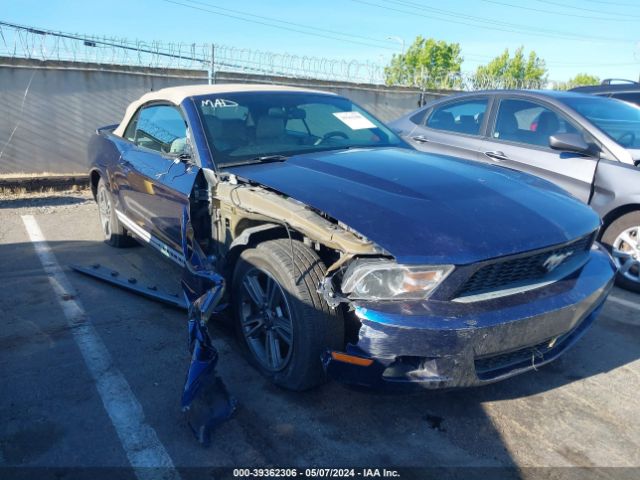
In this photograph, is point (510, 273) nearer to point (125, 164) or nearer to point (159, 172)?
point (159, 172)

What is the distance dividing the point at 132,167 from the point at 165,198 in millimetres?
828

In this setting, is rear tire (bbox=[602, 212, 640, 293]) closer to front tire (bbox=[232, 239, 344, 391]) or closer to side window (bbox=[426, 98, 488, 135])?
side window (bbox=[426, 98, 488, 135])

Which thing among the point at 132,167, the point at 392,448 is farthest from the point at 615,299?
the point at 132,167

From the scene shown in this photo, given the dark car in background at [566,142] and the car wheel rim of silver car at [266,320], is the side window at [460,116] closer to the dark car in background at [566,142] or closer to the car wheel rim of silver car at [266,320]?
the dark car in background at [566,142]

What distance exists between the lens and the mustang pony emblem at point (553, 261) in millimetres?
2607

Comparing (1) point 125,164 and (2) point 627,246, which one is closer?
(2) point 627,246

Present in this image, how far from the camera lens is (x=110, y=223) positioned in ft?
17.9

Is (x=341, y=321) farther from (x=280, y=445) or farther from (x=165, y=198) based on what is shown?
(x=165, y=198)

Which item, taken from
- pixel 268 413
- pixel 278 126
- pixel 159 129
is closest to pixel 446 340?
pixel 268 413

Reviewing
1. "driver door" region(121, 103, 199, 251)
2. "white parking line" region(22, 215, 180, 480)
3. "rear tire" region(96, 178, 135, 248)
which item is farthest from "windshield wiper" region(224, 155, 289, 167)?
"rear tire" region(96, 178, 135, 248)

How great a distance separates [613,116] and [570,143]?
0.91m

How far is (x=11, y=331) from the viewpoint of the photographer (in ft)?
11.9

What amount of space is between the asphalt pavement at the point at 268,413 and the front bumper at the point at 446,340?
178mm

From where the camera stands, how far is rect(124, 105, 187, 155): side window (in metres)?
→ 3.85
